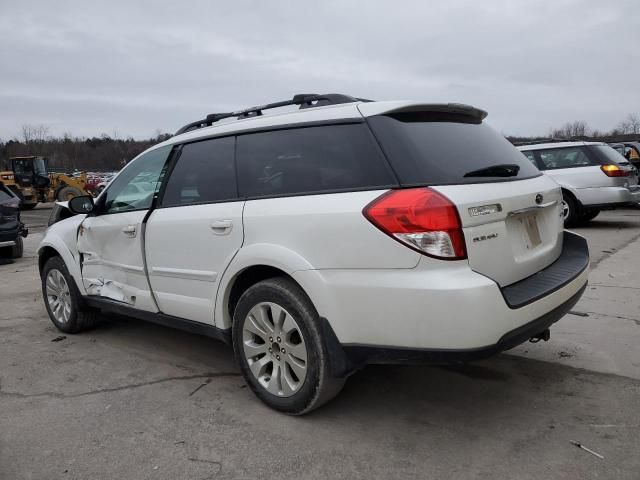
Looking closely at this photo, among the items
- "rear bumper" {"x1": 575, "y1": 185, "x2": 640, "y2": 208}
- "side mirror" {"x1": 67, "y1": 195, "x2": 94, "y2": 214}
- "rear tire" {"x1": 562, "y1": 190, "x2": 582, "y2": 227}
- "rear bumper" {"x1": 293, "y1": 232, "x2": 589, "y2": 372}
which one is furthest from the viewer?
"rear tire" {"x1": 562, "y1": 190, "x2": 582, "y2": 227}

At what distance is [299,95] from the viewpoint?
3361 millimetres

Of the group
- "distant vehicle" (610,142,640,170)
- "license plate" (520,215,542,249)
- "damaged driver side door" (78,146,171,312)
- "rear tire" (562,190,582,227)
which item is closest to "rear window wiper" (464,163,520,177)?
"license plate" (520,215,542,249)

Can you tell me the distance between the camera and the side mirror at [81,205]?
178 inches

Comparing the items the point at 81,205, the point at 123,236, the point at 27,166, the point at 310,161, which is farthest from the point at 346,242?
the point at 27,166

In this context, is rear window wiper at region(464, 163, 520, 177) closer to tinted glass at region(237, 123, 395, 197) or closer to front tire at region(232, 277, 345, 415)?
tinted glass at region(237, 123, 395, 197)

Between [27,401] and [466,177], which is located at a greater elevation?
[466,177]

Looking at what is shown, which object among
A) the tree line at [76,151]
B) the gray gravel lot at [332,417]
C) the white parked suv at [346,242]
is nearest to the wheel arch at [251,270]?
the white parked suv at [346,242]

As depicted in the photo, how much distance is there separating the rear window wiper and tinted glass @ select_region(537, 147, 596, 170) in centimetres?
833

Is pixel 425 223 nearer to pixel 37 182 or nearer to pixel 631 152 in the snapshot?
pixel 631 152

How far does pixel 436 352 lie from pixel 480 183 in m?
0.90

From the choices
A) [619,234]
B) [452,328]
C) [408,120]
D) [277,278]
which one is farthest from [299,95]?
[619,234]

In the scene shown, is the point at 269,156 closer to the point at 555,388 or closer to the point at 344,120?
the point at 344,120

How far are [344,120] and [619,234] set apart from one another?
28.6 ft

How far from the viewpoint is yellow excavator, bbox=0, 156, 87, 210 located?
26344mm
